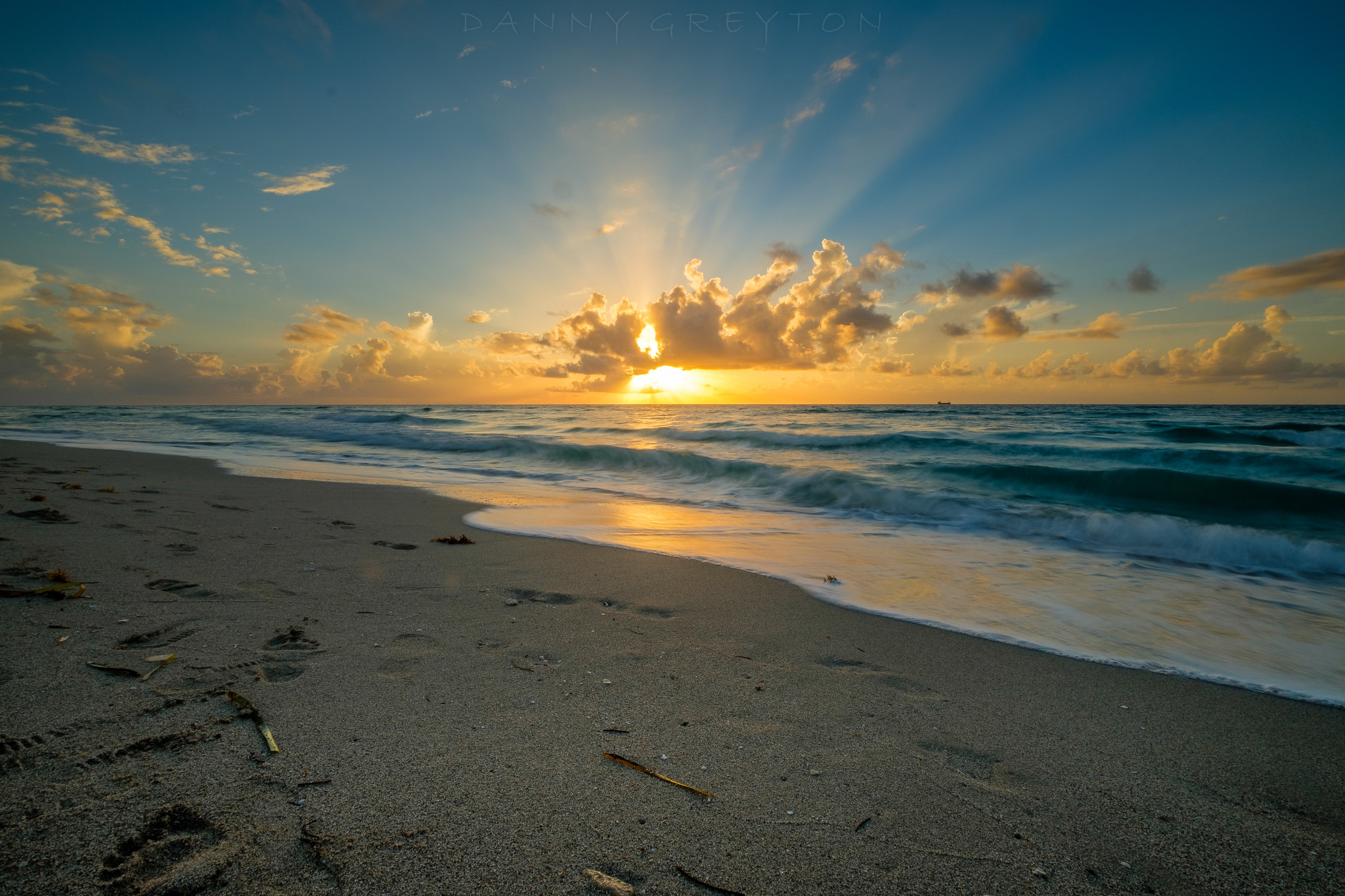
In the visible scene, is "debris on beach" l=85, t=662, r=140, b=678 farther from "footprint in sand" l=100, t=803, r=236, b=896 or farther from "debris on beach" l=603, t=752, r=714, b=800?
"debris on beach" l=603, t=752, r=714, b=800

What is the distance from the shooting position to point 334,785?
1.58 meters

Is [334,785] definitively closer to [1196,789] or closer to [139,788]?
[139,788]

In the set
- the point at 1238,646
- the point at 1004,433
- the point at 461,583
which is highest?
the point at 1004,433

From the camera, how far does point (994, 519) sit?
24.9 feet

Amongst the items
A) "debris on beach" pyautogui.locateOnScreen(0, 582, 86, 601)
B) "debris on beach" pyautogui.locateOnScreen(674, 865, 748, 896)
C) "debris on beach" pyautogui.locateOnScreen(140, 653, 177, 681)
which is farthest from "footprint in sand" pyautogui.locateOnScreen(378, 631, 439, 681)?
"debris on beach" pyautogui.locateOnScreen(0, 582, 86, 601)

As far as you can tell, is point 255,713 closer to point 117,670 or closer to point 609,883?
point 117,670

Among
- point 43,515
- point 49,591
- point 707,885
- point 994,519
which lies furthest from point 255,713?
point 994,519

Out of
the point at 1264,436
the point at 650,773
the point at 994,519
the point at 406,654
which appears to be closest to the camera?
the point at 650,773

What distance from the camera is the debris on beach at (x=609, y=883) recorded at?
4.28ft

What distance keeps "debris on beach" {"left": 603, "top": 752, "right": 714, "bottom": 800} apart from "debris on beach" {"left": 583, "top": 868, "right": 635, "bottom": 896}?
372mm

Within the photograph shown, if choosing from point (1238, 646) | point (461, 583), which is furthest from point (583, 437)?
point (1238, 646)

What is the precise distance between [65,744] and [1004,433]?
858 inches

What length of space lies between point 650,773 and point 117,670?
79.9 inches

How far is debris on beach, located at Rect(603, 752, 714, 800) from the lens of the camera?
1.66 meters
